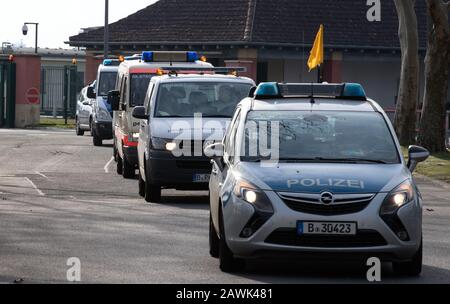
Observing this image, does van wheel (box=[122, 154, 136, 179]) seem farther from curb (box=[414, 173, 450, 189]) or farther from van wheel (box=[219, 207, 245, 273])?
van wheel (box=[219, 207, 245, 273])

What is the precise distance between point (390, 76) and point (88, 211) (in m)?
42.6

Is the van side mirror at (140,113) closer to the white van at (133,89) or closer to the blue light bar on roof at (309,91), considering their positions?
the white van at (133,89)

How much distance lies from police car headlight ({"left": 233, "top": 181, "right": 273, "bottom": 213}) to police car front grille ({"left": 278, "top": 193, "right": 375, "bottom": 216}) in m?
0.15

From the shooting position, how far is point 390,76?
60.1 m

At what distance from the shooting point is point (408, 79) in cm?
Result: 3788

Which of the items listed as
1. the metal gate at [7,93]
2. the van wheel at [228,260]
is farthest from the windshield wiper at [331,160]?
the metal gate at [7,93]

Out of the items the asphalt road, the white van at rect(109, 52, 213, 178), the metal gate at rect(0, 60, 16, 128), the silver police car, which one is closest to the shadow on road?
the asphalt road

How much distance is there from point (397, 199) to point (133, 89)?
1416 cm

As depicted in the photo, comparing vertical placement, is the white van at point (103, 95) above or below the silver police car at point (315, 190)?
below

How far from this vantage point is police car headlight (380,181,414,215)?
39.0 feet

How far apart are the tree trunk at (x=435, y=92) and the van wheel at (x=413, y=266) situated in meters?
22.2

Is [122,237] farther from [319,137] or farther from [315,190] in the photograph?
[315,190]

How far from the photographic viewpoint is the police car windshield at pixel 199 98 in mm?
21359
